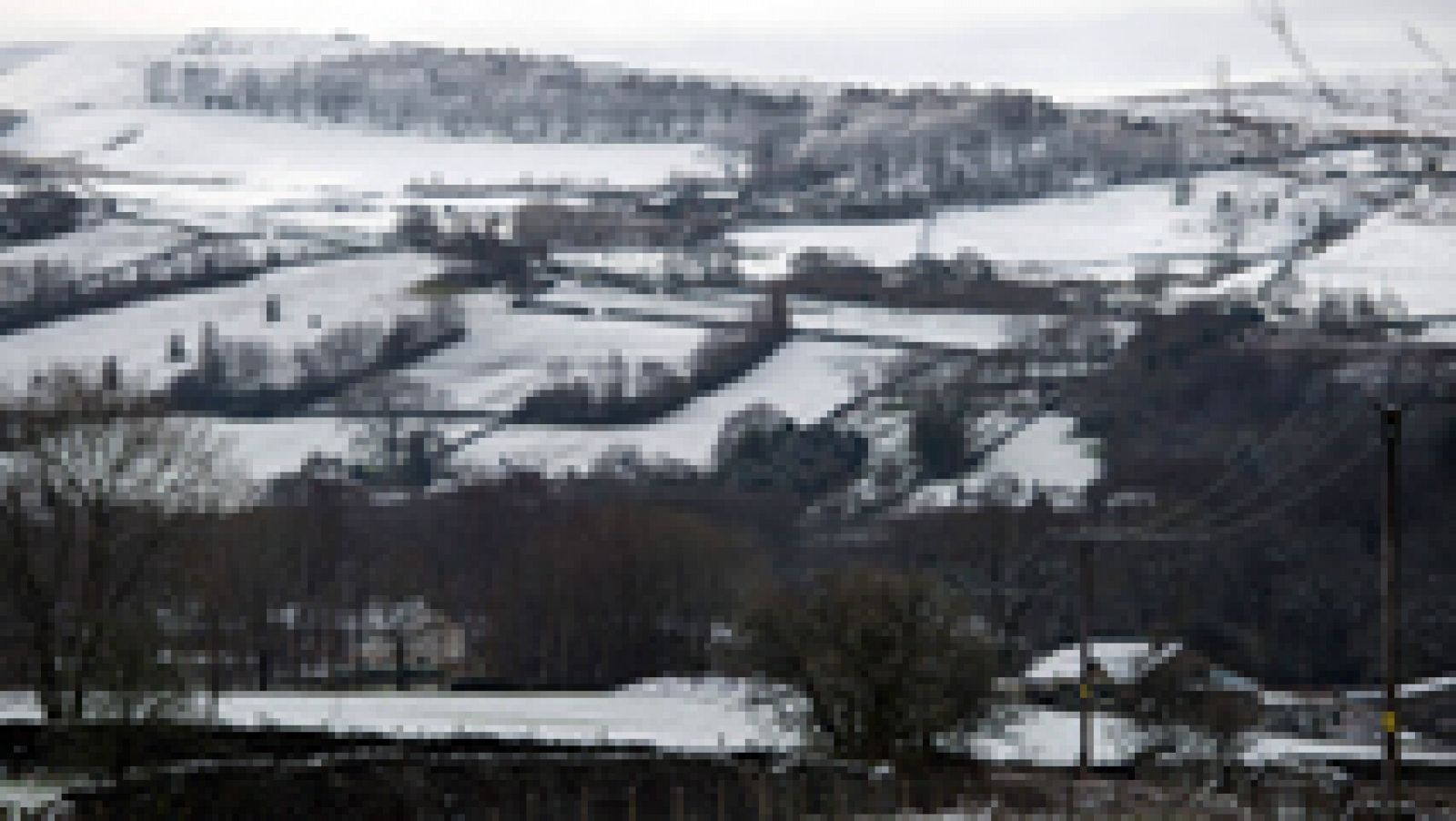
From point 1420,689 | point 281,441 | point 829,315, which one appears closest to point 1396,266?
point 829,315

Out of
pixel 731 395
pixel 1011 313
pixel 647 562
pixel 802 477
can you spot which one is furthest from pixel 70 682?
pixel 1011 313

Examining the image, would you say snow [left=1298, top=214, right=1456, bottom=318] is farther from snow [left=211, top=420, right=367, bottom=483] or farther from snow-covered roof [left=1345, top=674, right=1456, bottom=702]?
snow-covered roof [left=1345, top=674, right=1456, bottom=702]

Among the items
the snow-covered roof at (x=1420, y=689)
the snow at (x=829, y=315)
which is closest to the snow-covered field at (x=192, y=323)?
the snow at (x=829, y=315)

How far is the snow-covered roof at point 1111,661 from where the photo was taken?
71.4m

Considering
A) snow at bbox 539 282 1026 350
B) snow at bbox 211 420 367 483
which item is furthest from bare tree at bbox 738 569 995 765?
snow at bbox 539 282 1026 350

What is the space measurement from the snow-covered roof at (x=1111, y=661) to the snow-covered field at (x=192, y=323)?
90.5 meters

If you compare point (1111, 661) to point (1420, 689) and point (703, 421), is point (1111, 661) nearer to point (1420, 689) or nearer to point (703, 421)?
point (1420, 689)

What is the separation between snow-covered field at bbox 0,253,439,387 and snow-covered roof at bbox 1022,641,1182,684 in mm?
90508

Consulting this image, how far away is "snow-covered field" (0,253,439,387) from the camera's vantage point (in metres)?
172

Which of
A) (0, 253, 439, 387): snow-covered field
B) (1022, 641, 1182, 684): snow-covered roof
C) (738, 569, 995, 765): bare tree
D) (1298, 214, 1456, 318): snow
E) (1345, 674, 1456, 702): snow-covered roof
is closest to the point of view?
(738, 569, 995, 765): bare tree

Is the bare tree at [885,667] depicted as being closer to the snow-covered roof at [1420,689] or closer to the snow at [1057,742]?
the snow at [1057,742]

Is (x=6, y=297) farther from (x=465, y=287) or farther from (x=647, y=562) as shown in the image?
(x=647, y=562)

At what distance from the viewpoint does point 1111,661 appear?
76.5 meters

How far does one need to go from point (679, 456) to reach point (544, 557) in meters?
44.6
